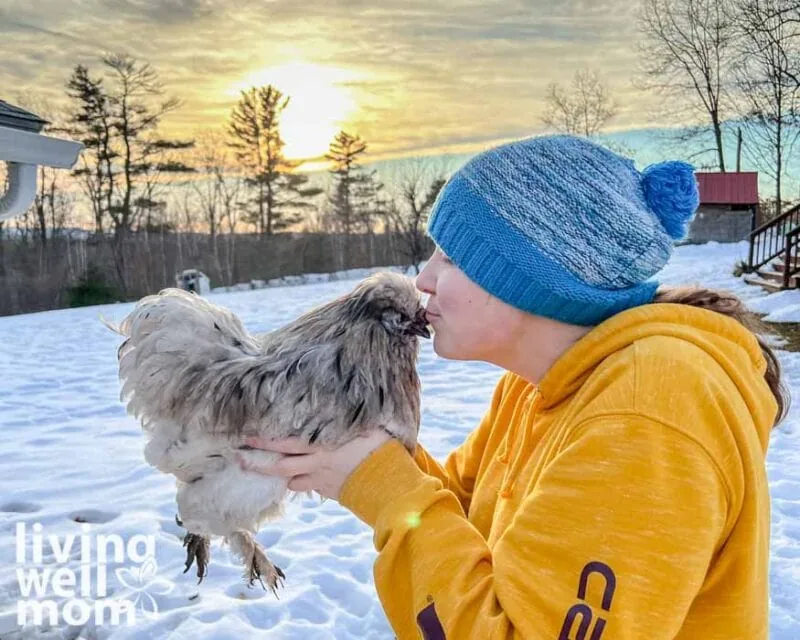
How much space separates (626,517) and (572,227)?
536mm

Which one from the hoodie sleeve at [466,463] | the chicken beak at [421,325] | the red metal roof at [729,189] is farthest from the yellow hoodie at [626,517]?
the red metal roof at [729,189]

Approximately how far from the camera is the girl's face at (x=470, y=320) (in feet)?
4.47

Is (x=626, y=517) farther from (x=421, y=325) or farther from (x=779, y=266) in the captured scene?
(x=779, y=266)

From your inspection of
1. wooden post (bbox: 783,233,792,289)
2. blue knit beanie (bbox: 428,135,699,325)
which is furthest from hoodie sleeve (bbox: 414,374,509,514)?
wooden post (bbox: 783,233,792,289)

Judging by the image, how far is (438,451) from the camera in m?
5.18

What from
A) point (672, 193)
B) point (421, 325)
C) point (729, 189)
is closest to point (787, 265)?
point (421, 325)

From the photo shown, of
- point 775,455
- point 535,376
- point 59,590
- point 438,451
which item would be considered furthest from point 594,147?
point 775,455

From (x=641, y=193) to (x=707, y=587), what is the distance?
72cm

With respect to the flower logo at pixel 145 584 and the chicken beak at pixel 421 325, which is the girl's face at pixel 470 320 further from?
the flower logo at pixel 145 584

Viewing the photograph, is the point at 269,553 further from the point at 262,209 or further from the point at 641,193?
the point at 262,209

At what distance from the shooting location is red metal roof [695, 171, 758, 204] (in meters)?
28.7

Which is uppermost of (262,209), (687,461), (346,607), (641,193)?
(262,209)

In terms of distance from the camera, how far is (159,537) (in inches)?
154

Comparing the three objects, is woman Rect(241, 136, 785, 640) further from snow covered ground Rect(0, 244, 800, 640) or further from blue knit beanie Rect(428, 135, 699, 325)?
snow covered ground Rect(0, 244, 800, 640)
